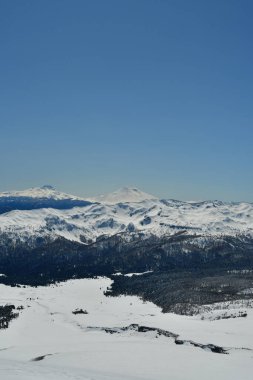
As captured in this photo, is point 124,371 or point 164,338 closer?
point 124,371

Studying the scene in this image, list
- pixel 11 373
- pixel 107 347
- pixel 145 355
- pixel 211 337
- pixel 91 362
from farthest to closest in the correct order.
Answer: pixel 211 337 < pixel 107 347 < pixel 145 355 < pixel 91 362 < pixel 11 373

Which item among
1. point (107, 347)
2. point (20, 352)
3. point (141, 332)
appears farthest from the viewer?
point (141, 332)

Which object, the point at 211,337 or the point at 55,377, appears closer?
the point at 55,377

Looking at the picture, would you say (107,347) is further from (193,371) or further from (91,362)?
(193,371)

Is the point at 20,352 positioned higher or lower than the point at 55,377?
lower

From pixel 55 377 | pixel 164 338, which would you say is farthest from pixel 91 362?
pixel 164 338

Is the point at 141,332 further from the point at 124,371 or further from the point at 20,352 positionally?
the point at 124,371

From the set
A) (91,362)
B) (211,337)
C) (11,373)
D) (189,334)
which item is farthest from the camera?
(189,334)

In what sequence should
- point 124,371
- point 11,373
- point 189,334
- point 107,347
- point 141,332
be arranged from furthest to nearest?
point 141,332
point 189,334
point 107,347
point 124,371
point 11,373

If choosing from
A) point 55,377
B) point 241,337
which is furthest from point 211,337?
point 55,377
